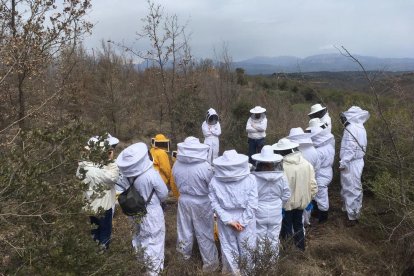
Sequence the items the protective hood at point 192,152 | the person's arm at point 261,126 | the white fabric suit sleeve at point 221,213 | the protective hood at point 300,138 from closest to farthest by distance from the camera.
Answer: the white fabric suit sleeve at point 221,213 < the protective hood at point 192,152 < the protective hood at point 300,138 < the person's arm at point 261,126

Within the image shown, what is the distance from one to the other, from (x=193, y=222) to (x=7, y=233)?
2973mm

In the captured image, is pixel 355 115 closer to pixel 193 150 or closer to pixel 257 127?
pixel 193 150

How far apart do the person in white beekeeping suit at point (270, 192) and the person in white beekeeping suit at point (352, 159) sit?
2.02 metres

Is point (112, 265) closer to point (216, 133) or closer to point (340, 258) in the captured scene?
point (340, 258)

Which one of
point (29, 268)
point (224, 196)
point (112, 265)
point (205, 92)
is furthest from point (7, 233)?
point (205, 92)

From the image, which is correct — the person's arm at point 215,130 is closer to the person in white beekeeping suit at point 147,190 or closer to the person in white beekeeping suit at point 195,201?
the person in white beekeeping suit at point 195,201

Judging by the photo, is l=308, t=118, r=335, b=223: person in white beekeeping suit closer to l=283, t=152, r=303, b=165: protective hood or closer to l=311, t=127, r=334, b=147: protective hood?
l=311, t=127, r=334, b=147: protective hood

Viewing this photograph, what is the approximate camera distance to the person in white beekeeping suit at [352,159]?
6.72 meters

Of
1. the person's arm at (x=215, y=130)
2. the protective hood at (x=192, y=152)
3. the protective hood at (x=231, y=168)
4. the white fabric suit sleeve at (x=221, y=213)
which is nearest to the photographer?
the protective hood at (x=231, y=168)

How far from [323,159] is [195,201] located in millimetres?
2686

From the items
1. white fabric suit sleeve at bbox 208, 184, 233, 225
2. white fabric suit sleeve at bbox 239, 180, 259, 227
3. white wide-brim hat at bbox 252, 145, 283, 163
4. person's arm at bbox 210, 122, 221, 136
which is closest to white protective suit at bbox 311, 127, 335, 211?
white wide-brim hat at bbox 252, 145, 283, 163

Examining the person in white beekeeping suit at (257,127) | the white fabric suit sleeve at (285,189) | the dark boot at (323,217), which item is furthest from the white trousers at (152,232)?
the person in white beekeeping suit at (257,127)

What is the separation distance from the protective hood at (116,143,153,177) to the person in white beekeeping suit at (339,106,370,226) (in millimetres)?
3482

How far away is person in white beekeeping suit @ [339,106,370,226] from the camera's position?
6719 millimetres
